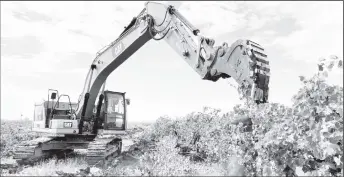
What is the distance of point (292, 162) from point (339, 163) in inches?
24.9

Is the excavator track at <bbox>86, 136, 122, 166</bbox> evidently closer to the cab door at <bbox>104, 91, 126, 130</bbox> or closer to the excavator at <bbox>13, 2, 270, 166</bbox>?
the excavator at <bbox>13, 2, 270, 166</bbox>

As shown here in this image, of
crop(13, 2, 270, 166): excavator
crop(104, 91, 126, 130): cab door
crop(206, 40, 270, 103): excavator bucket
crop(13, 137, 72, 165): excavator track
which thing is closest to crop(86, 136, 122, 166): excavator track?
crop(13, 2, 270, 166): excavator

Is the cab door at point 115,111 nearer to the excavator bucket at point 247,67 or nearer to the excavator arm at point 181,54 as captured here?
the excavator arm at point 181,54

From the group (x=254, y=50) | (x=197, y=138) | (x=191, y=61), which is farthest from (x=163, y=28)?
(x=197, y=138)

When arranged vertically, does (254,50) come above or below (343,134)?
above

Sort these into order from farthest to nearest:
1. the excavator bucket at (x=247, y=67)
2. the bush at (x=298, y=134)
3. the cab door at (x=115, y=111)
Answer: the cab door at (x=115, y=111), the excavator bucket at (x=247, y=67), the bush at (x=298, y=134)

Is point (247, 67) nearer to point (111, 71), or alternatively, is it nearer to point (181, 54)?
point (181, 54)

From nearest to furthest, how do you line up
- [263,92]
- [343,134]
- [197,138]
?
[343,134] < [263,92] < [197,138]

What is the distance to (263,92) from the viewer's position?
18.8 feet

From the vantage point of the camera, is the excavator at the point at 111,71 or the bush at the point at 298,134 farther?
the excavator at the point at 111,71

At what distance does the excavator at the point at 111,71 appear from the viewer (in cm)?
609

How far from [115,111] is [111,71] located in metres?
1.60

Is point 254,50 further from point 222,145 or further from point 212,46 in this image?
point 222,145

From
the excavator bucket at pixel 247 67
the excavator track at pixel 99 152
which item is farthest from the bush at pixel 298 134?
the excavator track at pixel 99 152
